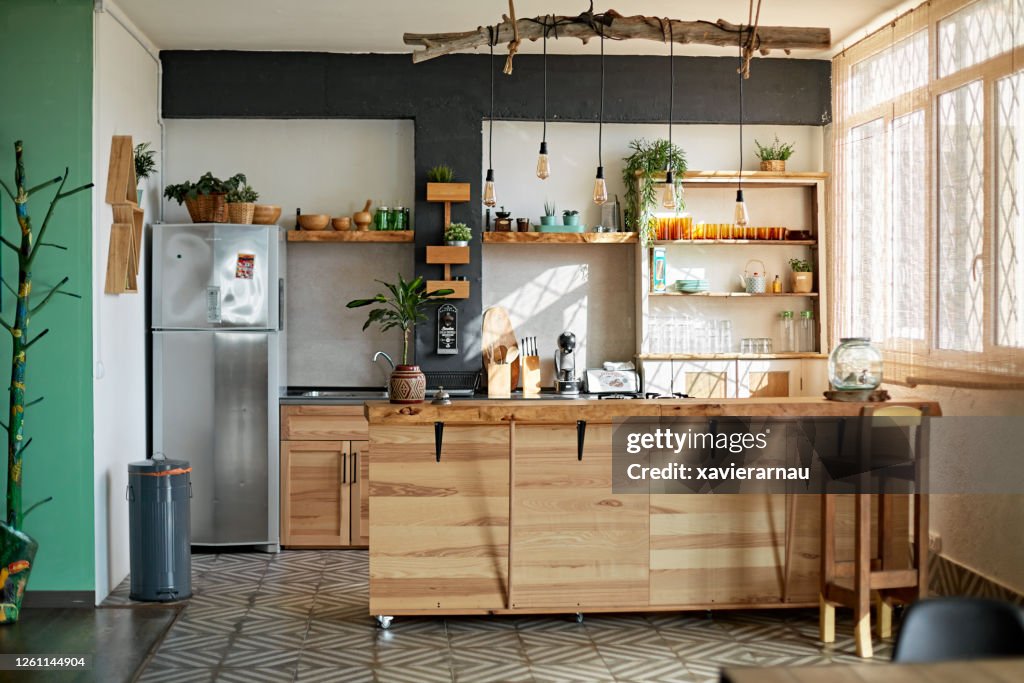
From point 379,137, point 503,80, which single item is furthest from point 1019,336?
point 379,137

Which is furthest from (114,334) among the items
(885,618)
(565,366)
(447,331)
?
(885,618)

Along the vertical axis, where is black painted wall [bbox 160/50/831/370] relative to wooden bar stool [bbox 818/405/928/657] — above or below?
above

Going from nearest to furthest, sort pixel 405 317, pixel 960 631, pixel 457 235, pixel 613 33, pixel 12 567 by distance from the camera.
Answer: pixel 960 631 → pixel 613 33 → pixel 12 567 → pixel 405 317 → pixel 457 235

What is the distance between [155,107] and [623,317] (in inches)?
135

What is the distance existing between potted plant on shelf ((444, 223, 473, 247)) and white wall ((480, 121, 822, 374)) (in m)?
0.40

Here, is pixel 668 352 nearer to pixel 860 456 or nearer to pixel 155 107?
pixel 860 456

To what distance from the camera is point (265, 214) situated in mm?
6457

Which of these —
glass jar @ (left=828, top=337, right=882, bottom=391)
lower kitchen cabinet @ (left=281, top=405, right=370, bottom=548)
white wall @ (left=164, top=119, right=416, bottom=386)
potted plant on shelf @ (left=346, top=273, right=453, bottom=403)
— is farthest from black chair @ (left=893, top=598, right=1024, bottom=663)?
white wall @ (left=164, top=119, right=416, bottom=386)

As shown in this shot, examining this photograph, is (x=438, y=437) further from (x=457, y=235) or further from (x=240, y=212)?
(x=240, y=212)

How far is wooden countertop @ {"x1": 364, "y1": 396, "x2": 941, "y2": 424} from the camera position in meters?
4.55

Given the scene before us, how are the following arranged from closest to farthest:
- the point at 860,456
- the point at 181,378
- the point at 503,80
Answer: the point at 860,456, the point at 181,378, the point at 503,80

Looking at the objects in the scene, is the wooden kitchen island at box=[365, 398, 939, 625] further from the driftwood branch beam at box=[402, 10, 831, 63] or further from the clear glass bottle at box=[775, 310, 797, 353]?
the clear glass bottle at box=[775, 310, 797, 353]

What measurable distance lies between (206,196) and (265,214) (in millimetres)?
402

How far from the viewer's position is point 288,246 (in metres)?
6.89
